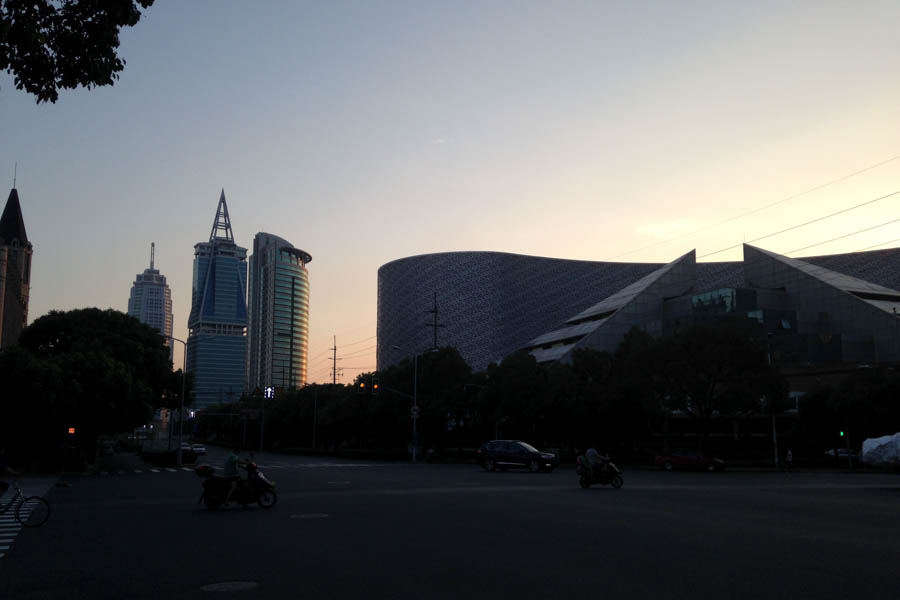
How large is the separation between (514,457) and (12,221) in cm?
11090

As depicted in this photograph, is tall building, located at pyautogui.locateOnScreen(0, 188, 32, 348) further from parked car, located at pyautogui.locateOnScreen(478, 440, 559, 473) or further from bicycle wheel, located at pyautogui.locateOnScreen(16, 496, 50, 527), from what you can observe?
bicycle wheel, located at pyautogui.locateOnScreen(16, 496, 50, 527)

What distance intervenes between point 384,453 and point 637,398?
27.6 metres

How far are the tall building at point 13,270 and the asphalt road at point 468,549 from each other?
75.4 meters

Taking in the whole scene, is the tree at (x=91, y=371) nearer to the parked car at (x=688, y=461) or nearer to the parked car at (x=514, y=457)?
the parked car at (x=514, y=457)

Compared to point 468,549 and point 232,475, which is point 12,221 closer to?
point 232,475

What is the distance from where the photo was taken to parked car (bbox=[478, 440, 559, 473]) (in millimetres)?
44562

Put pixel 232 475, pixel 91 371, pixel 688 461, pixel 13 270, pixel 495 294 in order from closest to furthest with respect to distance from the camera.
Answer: pixel 232 475 → pixel 91 371 → pixel 688 461 → pixel 13 270 → pixel 495 294

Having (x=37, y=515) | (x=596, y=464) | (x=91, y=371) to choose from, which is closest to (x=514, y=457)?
(x=596, y=464)

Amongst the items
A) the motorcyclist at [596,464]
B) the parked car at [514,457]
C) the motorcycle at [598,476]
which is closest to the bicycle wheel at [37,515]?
the motorcycle at [598,476]

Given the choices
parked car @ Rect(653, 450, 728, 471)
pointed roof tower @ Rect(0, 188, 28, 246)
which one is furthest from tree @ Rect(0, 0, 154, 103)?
pointed roof tower @ Rect(0, 188, 28, 246)

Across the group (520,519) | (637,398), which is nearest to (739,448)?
(637,398)

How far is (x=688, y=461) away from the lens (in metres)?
47.9

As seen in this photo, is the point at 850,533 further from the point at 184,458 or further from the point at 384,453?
the point at 384,453

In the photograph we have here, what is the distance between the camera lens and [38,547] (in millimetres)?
13781
